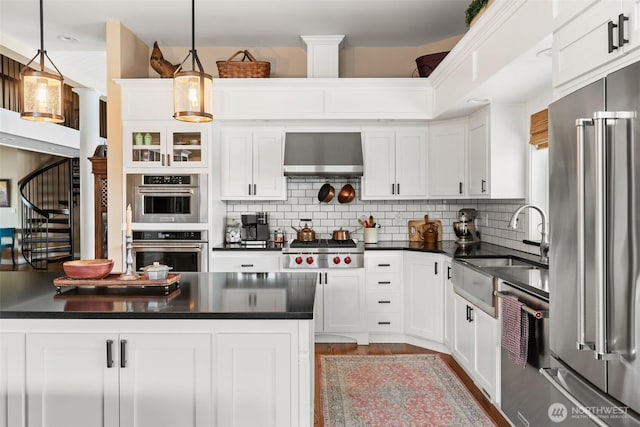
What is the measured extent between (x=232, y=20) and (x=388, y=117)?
1.74 m

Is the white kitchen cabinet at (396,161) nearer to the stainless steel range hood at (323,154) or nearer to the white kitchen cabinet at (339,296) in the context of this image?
the stainless steel range hood at (323,154)

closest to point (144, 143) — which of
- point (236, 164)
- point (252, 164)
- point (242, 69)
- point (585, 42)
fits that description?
point (236, 164)

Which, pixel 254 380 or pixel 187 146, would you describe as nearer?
pixel 254 380

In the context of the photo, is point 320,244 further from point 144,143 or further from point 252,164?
point 144,143

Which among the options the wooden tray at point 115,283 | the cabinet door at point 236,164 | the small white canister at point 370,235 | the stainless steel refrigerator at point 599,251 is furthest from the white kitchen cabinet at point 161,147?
the stainless steel refrigerator at point 599,251

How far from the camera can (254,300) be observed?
2.21 metres

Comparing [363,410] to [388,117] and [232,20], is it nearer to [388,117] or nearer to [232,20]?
[388,117]

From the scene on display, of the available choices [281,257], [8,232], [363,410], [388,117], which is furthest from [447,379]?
[8,232]

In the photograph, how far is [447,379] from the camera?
140 inches

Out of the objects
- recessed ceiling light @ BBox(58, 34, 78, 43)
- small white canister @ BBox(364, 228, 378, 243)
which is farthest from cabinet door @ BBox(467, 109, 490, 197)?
recessed ceiling light @ BBox(58, 34, 78, 43)

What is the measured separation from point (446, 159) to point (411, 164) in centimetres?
35

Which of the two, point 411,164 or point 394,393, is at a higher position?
point 411,164

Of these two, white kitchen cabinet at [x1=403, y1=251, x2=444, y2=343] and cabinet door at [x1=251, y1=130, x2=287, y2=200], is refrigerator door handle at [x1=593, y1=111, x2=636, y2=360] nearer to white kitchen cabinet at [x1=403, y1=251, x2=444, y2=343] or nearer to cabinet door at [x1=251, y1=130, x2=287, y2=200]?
white kitchen cabinet at [x1=403, y1=251, x2=444, y2=343]

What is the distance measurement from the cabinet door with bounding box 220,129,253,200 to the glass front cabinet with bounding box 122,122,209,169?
1.01 feet
